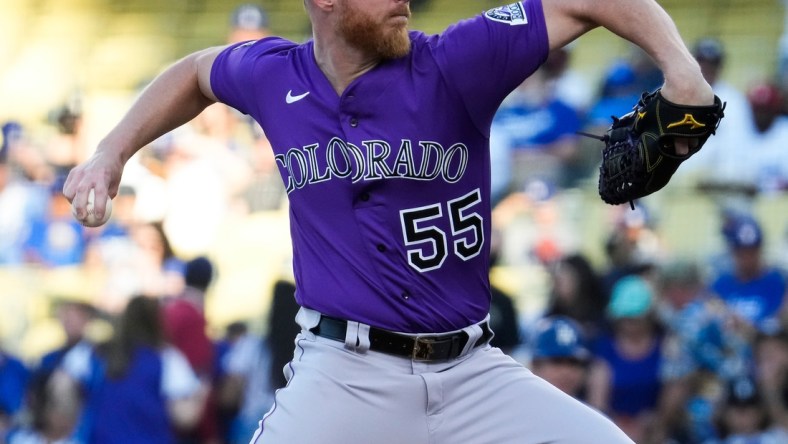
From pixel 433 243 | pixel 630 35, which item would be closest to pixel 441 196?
pixel 433 243

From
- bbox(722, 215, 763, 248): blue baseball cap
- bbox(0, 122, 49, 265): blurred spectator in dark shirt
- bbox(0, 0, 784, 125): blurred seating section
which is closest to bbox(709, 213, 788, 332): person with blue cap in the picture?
bbox(722, 215, 763, 248): blue baseball cap

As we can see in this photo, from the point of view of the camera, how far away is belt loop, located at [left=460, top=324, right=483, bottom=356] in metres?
3.55

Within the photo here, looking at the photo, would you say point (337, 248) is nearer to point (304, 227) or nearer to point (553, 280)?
point (304, 227)

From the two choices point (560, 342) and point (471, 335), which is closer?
point (471, 335)

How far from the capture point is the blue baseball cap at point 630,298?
6.73 metres

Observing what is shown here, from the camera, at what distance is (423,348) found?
3506 millimetres

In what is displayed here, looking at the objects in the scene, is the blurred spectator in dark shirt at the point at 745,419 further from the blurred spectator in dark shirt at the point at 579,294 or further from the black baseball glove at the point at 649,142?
the black baseball glove at the point at 649,142

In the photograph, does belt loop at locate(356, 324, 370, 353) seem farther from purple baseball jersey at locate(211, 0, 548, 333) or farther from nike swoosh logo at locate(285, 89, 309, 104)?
nike swoosh logo at locate(285, 89, 309, 104)

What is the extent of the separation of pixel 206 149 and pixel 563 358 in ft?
9.11

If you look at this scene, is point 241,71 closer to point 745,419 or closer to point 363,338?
point 363,338

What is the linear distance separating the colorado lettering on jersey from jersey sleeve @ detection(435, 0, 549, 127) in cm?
16

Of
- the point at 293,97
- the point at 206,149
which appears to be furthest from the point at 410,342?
the point at 206,149

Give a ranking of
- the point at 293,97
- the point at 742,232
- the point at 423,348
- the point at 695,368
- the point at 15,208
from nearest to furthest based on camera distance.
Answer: the point at 423,348
the point at 293,97
the point at 695,368
the point at 742,232
the point at 15,208

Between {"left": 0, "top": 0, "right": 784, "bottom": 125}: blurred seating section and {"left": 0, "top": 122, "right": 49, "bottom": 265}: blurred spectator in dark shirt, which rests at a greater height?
{"left": 0, "top": 0, "right": 784, "bottom": 125}: blurred seating section
